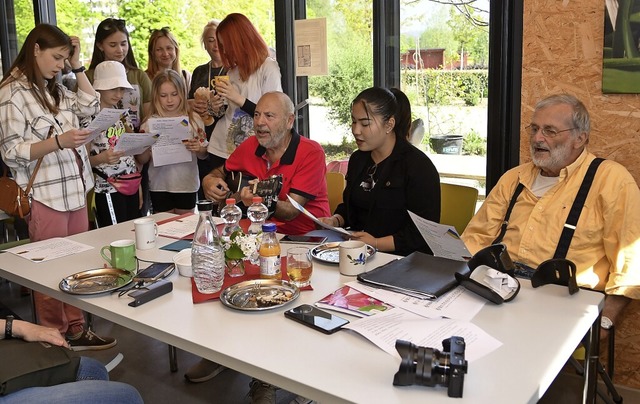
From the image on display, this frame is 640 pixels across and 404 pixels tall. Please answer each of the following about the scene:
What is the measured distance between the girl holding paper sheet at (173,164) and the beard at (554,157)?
6.70 ft

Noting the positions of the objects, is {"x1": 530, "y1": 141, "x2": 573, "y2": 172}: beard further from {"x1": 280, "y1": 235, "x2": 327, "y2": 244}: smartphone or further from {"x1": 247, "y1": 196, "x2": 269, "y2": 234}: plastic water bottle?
{"x1": 247, "y1": 196, "x2": 269, "y2": 234}: plastic water bottle

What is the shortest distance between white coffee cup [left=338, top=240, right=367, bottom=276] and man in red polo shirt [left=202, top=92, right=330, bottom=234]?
2.68 ft

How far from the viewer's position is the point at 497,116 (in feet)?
9.77

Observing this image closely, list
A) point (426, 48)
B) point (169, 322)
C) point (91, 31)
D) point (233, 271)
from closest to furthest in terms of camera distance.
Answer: point (169, 322) → point (233, 271) → point (426, 48) → point (91, 31)

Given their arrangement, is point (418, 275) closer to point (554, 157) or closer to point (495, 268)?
point (495, 268)

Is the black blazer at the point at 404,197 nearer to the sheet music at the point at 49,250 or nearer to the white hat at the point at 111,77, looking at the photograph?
the sheet music at the point at 49,250

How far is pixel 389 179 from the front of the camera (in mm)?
2678

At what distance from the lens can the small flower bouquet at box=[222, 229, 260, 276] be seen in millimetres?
1909

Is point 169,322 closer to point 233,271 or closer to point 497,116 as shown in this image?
point 233,271

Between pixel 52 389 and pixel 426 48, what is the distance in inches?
102

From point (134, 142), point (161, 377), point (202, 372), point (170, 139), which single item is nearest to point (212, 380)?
point (202, 372)

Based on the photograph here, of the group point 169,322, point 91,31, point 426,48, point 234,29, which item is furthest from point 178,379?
point 91,31

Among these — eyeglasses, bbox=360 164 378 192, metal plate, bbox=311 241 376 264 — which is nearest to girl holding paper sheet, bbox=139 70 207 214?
eyeglasses, bbox=360 164 378 192

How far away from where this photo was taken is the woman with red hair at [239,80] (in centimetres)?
346
